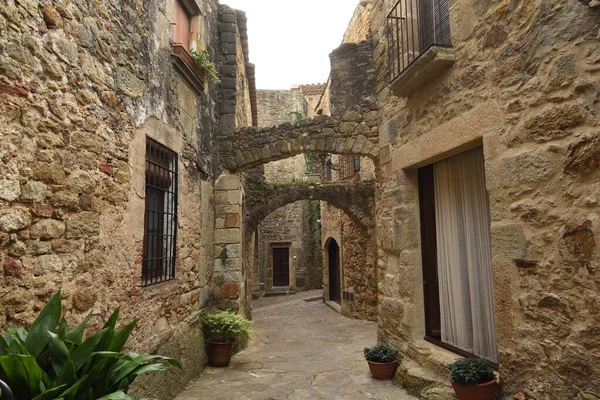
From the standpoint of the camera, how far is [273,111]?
62.3ft

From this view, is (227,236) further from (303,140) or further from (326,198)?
(326,198)

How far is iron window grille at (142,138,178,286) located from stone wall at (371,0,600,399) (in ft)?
8.96

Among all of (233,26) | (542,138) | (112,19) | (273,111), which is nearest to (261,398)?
(542,138)

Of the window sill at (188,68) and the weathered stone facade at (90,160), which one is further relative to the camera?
the window sill at (188,68)

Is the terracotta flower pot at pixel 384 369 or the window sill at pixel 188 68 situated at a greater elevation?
the window sill at pixel 188 68

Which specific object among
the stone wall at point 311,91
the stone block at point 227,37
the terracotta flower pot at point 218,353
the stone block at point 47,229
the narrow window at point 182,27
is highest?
the stone wall at point 311,91

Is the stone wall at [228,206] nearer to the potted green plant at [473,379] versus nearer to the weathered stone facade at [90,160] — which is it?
the weathered stone facade at [90,160]

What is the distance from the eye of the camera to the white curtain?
3.40 meters

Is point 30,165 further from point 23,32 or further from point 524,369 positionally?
point 524,369

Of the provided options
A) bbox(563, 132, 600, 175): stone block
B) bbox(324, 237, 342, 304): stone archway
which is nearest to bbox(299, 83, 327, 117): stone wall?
bbox(324, 237, 342, 304): stone archway

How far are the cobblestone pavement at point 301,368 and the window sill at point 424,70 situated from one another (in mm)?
3008

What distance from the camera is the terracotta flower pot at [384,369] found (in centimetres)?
436

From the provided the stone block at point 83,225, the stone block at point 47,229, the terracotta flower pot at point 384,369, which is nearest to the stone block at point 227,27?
the stone block at point 83,225

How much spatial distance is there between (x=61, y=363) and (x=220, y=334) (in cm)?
353
